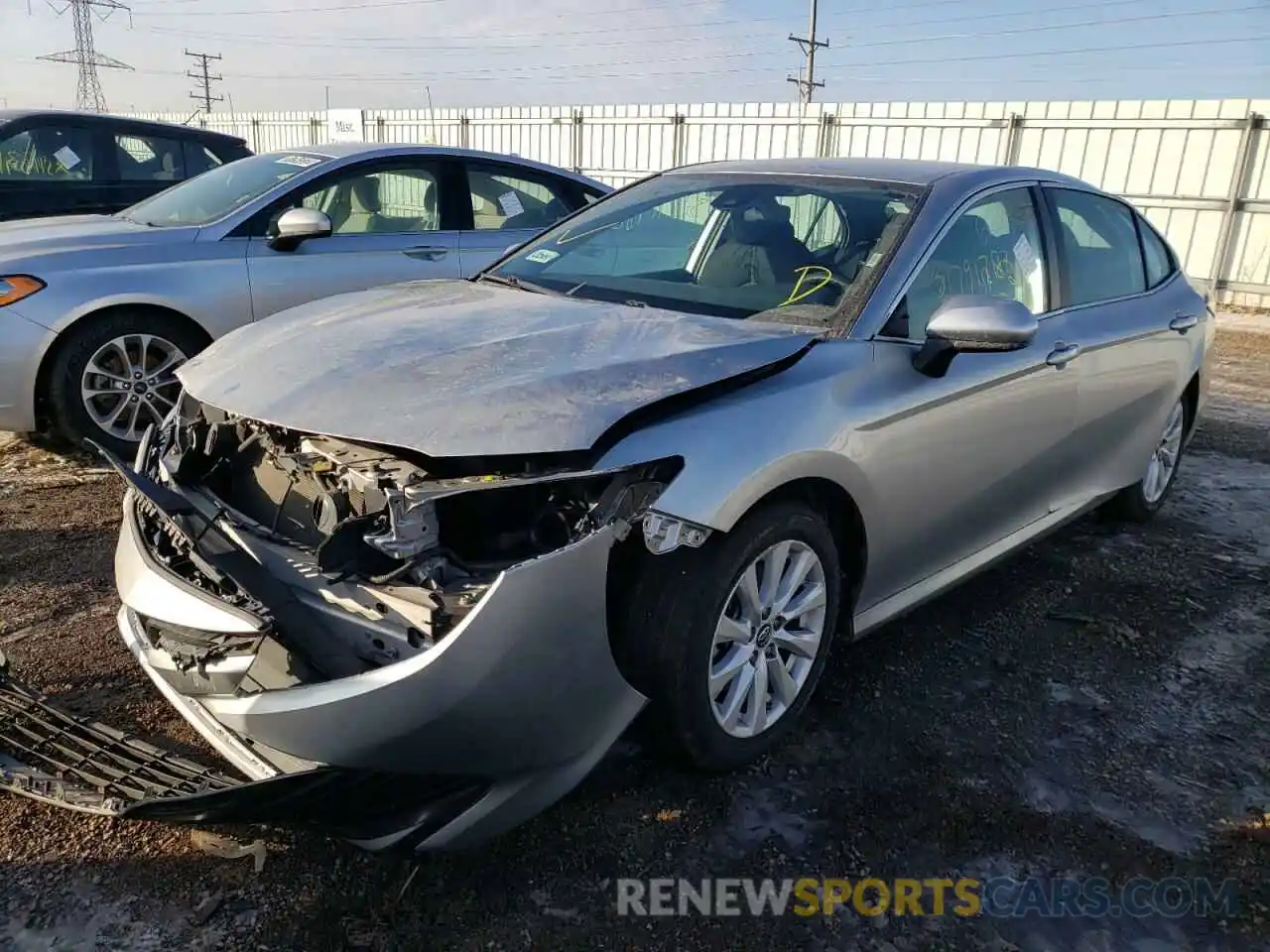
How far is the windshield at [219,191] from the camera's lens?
18.1 ft

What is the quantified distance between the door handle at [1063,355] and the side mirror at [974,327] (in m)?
0.72

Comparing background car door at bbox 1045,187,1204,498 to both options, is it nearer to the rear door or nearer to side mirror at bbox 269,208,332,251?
side mirror at bbox 269,208,332,251

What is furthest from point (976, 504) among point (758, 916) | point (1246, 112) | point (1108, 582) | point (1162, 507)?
point (1246, 112)

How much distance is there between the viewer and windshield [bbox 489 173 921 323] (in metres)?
3.13

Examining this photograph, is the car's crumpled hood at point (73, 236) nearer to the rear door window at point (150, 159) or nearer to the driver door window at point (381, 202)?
the driver door window at point (381, 202)

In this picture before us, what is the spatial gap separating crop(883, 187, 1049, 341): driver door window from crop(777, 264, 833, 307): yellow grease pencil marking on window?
259 mm

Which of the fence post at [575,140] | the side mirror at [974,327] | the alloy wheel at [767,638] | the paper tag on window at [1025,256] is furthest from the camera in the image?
the fence post at [575,140]

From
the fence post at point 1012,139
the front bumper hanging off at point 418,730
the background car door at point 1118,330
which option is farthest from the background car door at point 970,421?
the fence post at point 1012,139

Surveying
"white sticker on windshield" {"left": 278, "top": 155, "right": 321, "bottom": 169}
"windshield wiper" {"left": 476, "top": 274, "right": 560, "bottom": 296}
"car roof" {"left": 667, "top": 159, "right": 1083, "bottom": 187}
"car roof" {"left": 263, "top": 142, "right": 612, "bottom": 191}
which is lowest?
"windshield wiper" {"left": 476, "top": 274, "right": 560, "bottom": 296}

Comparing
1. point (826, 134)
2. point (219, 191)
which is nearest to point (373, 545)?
point (219, 191)

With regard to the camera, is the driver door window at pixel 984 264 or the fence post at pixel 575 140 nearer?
the driver door window at pixel 984 264

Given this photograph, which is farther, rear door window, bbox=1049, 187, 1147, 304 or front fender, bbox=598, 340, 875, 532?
rear door window, bbox=1049, 187, 1147, 304

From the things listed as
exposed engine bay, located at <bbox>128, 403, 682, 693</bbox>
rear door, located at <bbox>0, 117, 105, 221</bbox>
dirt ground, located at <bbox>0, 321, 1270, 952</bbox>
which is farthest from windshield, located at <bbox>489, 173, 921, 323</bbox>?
rear door, located at <bbox>0, 117, 105, 221</bbox>

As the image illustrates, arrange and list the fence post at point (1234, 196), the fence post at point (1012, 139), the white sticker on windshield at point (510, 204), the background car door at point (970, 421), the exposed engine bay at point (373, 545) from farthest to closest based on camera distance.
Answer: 1. the fence post at point (1012, 139)
2. the fence post at point (1234, 196)
3. the white sticker on windshield at point (510, 204)
4. the background car door at point (970, 421)
5. the exposed engine bay at point (373, 545)
